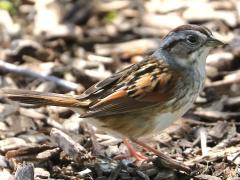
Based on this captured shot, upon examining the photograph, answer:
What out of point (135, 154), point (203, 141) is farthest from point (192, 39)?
point (135, 154)

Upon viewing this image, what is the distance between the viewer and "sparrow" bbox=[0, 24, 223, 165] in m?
5.19

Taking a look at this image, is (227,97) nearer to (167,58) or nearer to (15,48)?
(167,58)

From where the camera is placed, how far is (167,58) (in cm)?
545

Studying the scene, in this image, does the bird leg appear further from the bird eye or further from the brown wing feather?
the bird eye

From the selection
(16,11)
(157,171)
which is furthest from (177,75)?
(16,11)

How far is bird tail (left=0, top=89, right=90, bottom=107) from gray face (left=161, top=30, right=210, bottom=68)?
0.75 metres

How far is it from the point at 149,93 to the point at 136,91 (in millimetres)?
95

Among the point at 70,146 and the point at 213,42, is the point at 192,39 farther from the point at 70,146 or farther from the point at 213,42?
the point at 70,146

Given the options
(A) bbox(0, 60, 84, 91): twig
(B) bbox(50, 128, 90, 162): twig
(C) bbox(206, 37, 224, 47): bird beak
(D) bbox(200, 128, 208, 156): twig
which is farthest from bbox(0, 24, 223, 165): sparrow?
(A) bbox(0, 60, 84, 91): twig

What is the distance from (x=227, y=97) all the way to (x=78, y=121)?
1.27 meters

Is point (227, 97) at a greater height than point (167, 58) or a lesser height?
lesser

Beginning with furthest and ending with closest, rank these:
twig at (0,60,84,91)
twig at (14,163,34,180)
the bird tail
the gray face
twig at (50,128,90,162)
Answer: twig at (0,60,84,91) → the gray face → the bird tail → twig at (50,128,90,162) → twig at (14,163,34,180)

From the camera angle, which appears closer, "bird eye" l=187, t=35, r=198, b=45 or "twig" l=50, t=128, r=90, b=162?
"twig" l=50, t=128, r=90, b=162

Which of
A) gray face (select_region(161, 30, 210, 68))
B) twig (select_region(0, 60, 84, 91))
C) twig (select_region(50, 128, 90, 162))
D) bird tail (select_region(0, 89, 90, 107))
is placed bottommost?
twig (select_region(50, 128, 90, 162))
